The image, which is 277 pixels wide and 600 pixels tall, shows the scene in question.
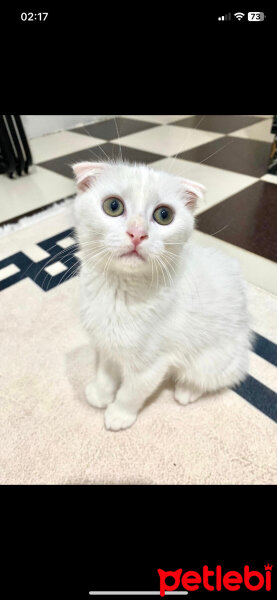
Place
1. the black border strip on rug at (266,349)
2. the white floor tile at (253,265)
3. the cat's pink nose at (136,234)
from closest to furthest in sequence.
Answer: the cat's pink nose at (136,234) → the black border strip on rug at (266,349) → the white floor tile at (253,265)

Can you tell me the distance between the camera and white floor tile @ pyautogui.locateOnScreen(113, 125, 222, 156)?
6.29 ft

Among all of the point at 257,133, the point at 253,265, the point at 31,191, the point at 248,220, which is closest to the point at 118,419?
the point at 253,265

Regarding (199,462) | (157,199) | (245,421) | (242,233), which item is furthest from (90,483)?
(242,233)

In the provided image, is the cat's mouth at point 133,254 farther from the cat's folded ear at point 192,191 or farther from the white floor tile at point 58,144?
the white floor tile at point 58,144

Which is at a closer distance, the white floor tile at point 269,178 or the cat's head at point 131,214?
the cat's head at point 131,214

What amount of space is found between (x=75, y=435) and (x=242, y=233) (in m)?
0.90

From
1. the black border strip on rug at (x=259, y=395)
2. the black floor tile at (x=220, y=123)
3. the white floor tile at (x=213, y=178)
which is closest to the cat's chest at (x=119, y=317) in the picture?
the black border strip on rug at (x=259, y=395)

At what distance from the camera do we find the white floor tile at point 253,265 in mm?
1015

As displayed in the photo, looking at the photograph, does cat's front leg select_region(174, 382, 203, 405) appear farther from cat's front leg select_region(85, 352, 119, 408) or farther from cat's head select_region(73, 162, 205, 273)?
cat's head select_region(73, 162, 205, 273)

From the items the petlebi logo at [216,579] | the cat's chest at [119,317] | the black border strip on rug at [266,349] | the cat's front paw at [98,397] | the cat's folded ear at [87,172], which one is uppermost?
the cat's folded ear at [87,172]

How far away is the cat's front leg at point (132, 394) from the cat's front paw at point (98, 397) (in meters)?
0.03

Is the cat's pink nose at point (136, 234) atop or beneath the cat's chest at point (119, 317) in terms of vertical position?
atop
